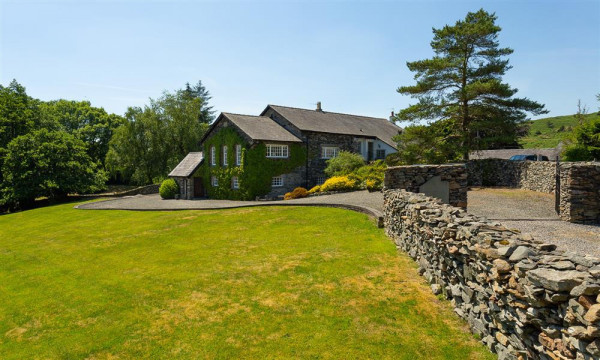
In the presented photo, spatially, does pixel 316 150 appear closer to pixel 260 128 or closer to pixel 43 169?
pixel 260 128

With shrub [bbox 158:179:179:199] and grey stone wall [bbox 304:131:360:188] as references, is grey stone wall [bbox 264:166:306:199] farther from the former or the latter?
shrub [bbox 158:179:179:199]

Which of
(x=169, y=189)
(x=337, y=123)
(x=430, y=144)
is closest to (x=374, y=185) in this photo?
(x=430, y=144)

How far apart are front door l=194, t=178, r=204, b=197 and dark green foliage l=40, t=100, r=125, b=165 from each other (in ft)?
101

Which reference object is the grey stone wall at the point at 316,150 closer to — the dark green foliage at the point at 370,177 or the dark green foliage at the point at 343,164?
the dark green foliage at the point at 343,164

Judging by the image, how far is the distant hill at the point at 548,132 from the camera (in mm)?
79250

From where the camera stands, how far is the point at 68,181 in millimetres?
40594

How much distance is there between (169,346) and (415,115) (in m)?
28.4

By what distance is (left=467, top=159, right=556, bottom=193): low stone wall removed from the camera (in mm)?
23292

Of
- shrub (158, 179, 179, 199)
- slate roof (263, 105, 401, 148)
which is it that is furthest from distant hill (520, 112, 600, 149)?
shrub (158, 179, 179, 199)

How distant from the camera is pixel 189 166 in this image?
37.8 m

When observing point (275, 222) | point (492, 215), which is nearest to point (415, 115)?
point (492, 215)

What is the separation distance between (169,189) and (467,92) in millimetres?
30303

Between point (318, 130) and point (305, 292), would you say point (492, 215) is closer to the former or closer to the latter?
point (305, 292)

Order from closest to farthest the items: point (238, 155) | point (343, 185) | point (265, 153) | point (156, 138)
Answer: point (343, 185), point (265, 153), point (238, 155), point (156, 138)
